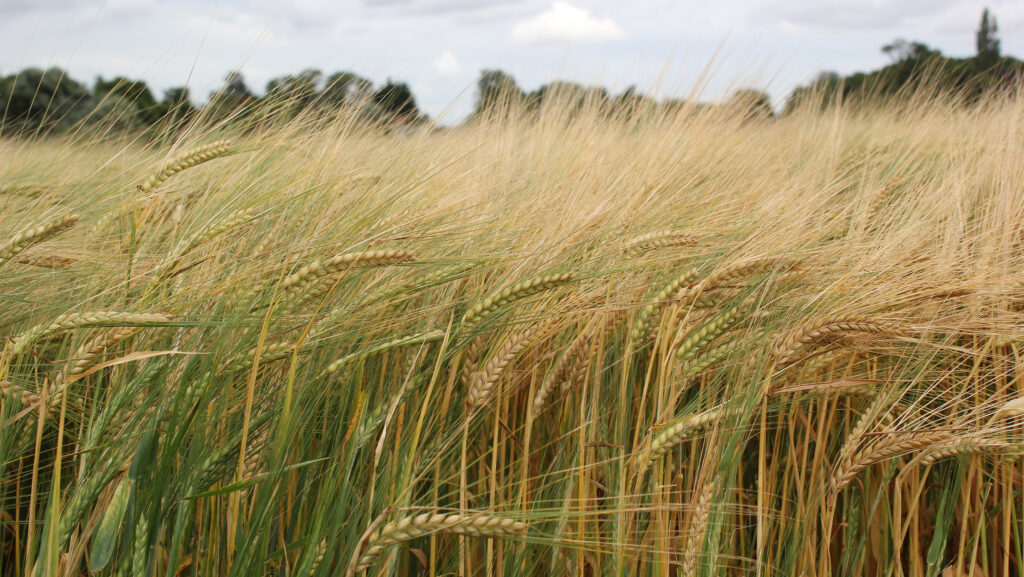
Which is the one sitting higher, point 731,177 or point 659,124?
point 659,124

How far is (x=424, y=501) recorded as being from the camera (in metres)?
1.03

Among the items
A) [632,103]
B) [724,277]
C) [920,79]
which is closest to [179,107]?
[724,277]

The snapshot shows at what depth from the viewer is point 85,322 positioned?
0.82 m

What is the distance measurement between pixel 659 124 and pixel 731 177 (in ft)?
1.90

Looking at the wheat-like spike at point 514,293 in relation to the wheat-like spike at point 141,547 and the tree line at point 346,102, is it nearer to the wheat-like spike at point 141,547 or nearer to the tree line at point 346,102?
the wheat-like spike at point 141,547

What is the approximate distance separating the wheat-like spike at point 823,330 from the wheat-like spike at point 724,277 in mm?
112

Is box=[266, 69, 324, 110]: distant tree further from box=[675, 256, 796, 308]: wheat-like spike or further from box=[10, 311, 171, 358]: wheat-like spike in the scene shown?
box=[675, 256, 796, 308]: wheat-like spike

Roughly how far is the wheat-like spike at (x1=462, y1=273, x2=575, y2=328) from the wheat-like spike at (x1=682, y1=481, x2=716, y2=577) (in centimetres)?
35

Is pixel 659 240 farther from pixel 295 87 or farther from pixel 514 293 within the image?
pixel 295 87

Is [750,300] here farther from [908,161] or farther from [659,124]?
[908,161]

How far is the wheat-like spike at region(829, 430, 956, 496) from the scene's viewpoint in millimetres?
936

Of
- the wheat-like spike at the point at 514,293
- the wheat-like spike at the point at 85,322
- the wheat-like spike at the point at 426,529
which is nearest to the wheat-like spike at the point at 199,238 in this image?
the wheat-like spike at the point at 85,322

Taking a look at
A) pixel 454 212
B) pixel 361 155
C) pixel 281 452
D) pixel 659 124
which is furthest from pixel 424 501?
pixel 659 124

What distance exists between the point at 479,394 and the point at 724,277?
423mm
